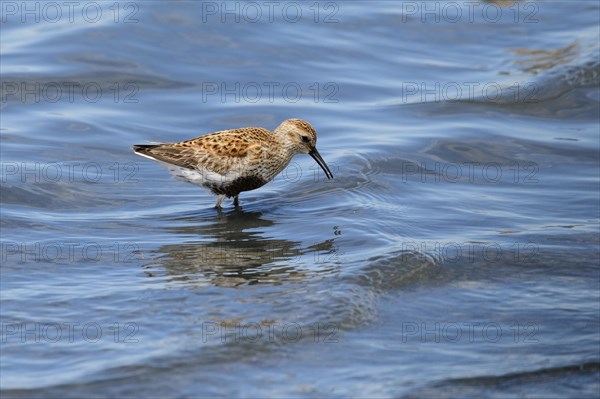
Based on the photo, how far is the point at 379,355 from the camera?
8094 millimetres

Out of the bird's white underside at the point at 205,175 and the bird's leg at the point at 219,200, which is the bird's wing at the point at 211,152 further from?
the bird's leg at the point at 219,200

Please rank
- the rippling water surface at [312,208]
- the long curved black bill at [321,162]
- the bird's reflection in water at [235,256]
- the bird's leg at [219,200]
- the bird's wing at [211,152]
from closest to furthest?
the rippling water surface at [312,208] → the bird's reflection in water at [235,256] → the bird's wing at [211,152] → the bird's leg at [219,200] → the long curved black bill at [321,162]

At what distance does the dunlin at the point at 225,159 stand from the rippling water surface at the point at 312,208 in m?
0.34

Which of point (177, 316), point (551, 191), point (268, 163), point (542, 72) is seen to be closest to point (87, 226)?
point (268, 163)


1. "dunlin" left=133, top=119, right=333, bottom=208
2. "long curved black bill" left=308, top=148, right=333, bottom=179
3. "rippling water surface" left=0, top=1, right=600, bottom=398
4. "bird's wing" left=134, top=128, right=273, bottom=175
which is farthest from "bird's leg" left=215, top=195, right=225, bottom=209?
"long curved black bill" left=308, top=148, right=333, bottom=179

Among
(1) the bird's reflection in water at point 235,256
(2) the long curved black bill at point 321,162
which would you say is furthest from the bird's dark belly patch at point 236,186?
(2) the long curved black bill at point 321,162

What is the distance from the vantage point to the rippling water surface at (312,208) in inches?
315

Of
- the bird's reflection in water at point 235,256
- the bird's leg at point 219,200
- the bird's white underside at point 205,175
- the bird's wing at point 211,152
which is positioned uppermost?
the bird's wing at point 211,152

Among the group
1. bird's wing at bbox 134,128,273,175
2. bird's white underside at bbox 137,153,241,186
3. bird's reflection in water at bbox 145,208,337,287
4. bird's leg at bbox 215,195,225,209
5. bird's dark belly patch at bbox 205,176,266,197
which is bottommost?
bird's reflection in water at bbox 145,208,337,287

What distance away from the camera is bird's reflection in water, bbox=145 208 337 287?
9.71m

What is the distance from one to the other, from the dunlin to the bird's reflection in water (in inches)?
21.7

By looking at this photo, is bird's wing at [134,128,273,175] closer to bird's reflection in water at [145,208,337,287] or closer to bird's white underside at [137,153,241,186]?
bird's white underside at [137,153,241,186]

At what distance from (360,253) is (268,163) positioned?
239 cm

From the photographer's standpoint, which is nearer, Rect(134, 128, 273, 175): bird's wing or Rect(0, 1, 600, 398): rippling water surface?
→ Rect(0, 1, 600, 398): rippling water surface
